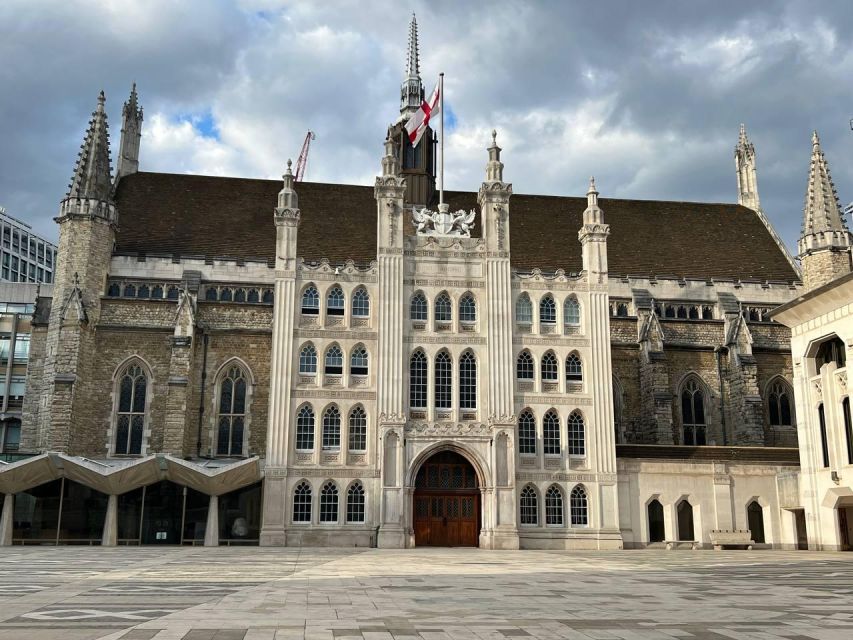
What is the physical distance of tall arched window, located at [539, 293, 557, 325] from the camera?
4156 centimetres

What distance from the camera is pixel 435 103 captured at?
4659 cm

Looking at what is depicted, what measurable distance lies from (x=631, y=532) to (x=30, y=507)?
85.1 ft

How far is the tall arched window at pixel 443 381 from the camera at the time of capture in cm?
4009

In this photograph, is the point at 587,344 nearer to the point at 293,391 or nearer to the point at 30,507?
the point at 293,391

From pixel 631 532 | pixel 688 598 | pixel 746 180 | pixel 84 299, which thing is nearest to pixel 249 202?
pixel 84 299

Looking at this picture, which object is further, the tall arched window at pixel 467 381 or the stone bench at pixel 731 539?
the tall arched window at pixel 467 381

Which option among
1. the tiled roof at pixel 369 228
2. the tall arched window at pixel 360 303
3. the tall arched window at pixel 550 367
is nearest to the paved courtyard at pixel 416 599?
the tall arched window at pixel 550 367

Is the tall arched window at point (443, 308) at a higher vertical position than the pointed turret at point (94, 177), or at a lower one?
lower

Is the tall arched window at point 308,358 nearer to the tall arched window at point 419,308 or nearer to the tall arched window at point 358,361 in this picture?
the tall arched window at point 358,361

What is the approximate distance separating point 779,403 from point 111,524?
35832 millimetres

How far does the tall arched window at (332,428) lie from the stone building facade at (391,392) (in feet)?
0.32

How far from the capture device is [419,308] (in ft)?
135

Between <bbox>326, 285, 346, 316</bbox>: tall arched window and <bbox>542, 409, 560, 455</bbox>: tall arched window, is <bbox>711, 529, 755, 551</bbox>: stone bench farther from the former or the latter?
<bbox>326, 285, 346, 316</bbox>: tall arched window

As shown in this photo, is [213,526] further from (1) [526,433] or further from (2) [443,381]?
(1) [526,433]
